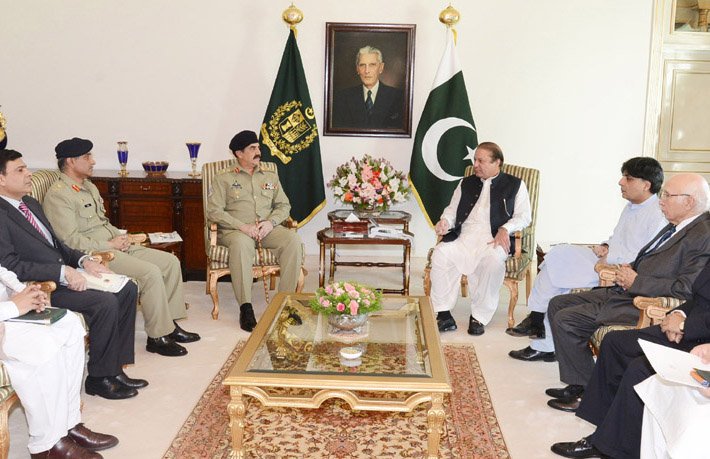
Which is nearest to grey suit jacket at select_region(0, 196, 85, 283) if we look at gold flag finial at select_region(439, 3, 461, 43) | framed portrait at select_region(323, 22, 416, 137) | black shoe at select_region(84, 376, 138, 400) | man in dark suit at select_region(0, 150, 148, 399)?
man in dark suit at select_region(0, 150, 148, 399)

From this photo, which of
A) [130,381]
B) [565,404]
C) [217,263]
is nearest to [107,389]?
[130,381]

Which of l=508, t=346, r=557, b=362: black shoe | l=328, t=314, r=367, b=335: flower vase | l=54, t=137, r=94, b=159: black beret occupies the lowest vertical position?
l=508, t=346, r=557, b=362: black shoe

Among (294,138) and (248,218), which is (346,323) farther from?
(294,138)

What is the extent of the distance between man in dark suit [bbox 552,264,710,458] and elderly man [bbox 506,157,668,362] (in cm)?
101

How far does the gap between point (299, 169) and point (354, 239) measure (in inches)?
52.1

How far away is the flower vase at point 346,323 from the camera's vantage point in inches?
141

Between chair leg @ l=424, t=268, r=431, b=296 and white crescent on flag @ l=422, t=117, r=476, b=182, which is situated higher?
white crescent on flag @ l=422, t=117, r=476, b=182

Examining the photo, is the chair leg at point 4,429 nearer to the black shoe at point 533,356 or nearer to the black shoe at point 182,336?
the black shoe at point 182,336

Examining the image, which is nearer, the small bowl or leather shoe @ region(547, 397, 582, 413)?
leather shoe @ region(547, 397, 582, 413)

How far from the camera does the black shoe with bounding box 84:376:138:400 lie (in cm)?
376

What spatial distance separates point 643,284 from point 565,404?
30.5 inches

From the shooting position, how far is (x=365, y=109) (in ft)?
21.5

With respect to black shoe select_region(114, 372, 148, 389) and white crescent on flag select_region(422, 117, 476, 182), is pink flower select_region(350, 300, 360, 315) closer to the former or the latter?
black shoe select_region(114, 372, 148, 389)

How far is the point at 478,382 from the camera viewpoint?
4.07m
